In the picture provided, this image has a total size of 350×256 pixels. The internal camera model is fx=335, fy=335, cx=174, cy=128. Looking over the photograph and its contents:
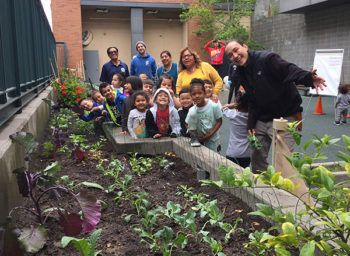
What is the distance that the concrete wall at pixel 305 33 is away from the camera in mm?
15797

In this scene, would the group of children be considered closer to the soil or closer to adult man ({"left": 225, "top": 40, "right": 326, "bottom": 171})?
adult man ({"left": 225, "top": 40, "right": 326, "bottom": 171})

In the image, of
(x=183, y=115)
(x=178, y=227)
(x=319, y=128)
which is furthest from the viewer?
(x=319, y=128)

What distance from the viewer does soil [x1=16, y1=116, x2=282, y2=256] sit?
190cm

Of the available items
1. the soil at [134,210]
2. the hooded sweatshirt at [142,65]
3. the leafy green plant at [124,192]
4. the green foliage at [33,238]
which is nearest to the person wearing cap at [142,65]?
the hooded sweatshirt at [142,65]

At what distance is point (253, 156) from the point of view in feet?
12.9

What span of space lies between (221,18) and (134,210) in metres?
24.2

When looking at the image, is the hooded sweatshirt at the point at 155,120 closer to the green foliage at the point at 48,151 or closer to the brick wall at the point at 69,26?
the green foliage at the point at 48,151

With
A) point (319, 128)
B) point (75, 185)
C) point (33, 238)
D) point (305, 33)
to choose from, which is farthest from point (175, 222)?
point (305, 33)

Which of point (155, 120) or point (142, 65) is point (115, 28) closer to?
point (142, 65)

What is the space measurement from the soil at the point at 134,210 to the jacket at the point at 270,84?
1069 mm

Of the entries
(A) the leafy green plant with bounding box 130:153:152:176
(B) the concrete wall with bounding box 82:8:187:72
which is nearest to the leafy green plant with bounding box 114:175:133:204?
(A) the leafy green plant with bounding box 130:153:152:176

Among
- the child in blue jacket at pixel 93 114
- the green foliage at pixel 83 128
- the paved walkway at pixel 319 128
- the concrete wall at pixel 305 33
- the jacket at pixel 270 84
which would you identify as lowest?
the paved walkway at pixel 319 128

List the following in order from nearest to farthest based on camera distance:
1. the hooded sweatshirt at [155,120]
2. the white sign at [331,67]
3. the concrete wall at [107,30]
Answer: the hooded sweatshirt at [155,120] → the white sign at [331,67] → the concrete wall at [107,30]

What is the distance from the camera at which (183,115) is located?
4.84 m
